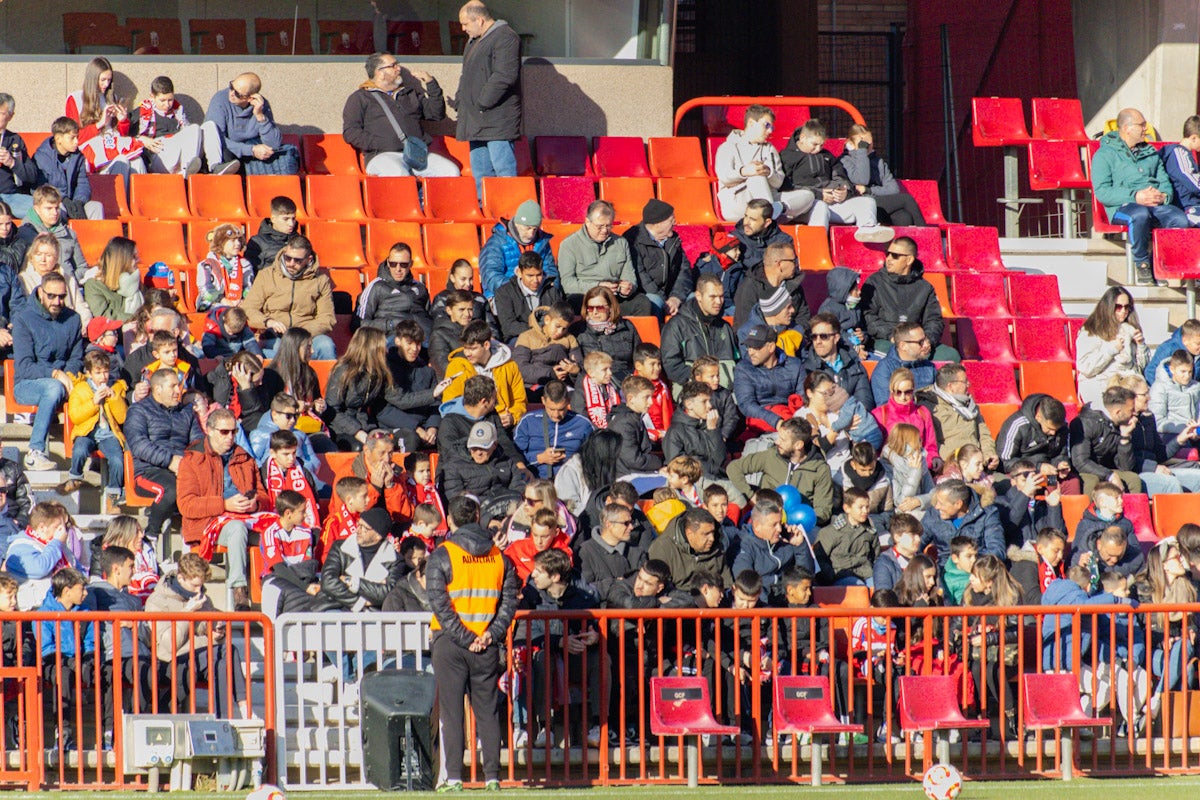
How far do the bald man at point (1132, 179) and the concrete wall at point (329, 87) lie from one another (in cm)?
376

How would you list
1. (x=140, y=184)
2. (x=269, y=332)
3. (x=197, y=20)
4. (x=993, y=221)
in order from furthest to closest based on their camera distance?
(x=993, y=221)
(x=197, y=20)
(x=140, y=184)
(x=269, y=332)

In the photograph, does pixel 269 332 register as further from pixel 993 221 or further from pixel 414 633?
pixel 993 221

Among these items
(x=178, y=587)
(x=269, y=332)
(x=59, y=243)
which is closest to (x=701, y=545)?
(x=178, y=587)

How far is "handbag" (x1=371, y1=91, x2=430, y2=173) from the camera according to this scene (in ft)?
48.2

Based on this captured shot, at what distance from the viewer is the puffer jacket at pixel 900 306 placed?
13.0 meters

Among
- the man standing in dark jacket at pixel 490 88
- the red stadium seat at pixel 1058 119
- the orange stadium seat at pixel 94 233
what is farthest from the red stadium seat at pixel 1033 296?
the orange stadium seat at pixel 94 233

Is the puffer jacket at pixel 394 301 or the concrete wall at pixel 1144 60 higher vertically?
the concrete wall at pixel 1144 60

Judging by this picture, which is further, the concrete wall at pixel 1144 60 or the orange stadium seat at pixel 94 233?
the concrete wall at pixel 1144 60

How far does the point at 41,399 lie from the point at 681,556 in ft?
13.8

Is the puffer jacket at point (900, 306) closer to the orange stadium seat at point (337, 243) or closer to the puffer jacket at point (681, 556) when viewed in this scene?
the puffer jacket at point (681, 556)

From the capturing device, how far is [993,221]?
19312mm

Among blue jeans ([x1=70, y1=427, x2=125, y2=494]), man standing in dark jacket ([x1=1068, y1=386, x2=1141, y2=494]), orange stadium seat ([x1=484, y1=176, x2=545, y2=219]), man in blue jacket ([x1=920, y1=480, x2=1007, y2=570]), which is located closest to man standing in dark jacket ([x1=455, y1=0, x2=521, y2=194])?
orange stadium seat ([x1=484, y1=176, x2=545, y2=219])

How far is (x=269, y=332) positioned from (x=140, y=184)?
101 inches

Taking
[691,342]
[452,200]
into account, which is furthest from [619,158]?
[691,342]
